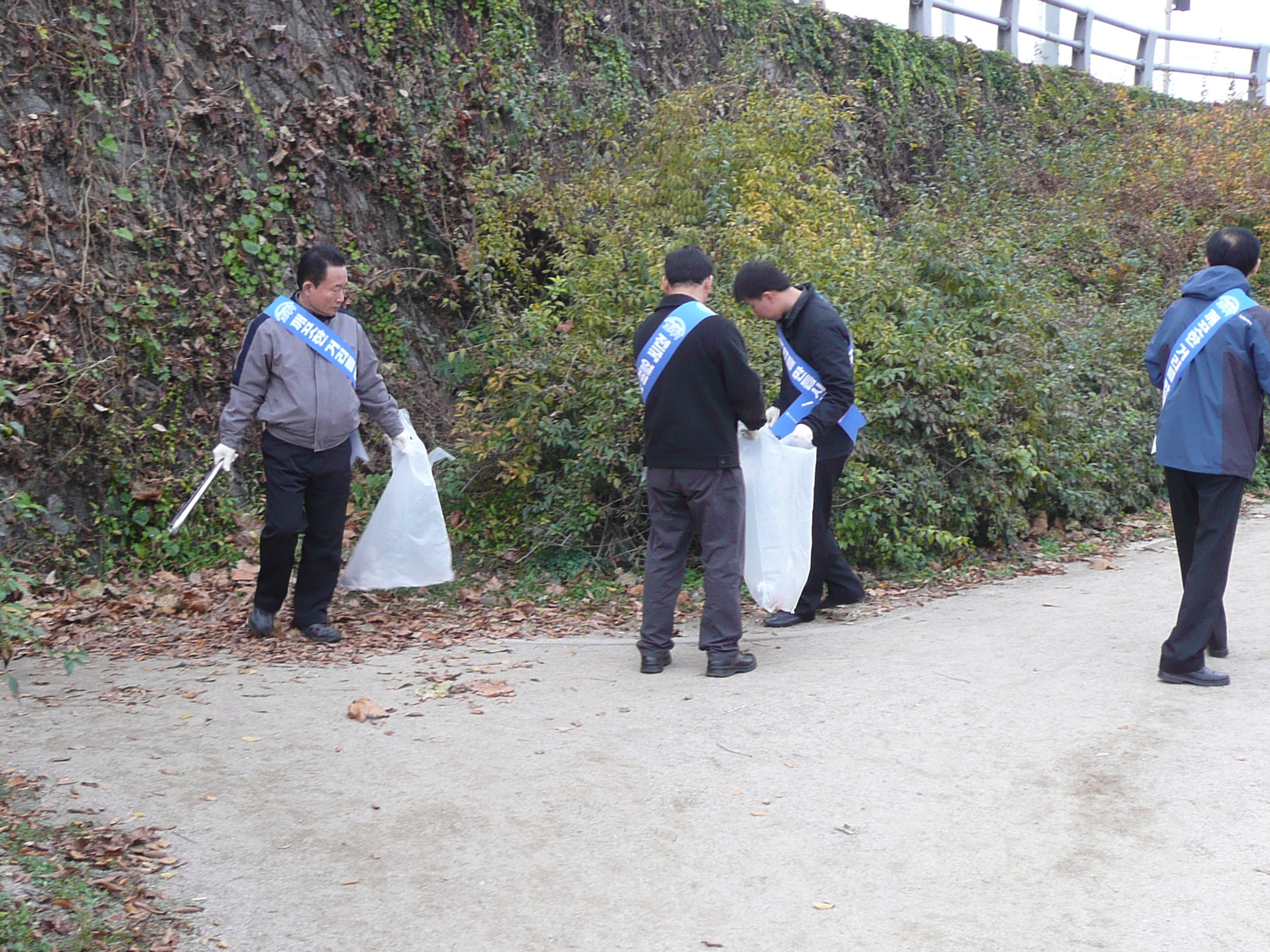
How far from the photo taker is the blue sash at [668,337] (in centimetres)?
532

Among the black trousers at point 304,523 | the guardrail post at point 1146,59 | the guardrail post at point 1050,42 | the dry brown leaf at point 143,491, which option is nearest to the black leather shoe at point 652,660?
the black trousers at point 304,523

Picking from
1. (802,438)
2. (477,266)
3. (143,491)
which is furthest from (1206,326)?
(143,491)

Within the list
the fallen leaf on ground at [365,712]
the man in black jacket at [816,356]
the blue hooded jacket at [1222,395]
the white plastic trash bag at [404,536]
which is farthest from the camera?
the white plastic trash bag at [404,536]

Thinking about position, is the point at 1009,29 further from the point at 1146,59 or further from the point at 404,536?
the point at 404,536

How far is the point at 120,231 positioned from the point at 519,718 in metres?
4.79

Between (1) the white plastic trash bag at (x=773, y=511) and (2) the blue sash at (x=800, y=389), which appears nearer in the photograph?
(1) the white plastic trash bag at (x=773, y=511)

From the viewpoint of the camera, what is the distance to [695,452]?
17.7ft

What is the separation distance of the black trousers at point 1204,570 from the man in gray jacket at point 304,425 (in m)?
4.01

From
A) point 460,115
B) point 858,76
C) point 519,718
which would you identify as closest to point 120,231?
point 460,115

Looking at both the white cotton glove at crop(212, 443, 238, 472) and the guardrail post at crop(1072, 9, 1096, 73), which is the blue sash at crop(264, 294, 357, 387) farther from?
the guardrail post at crop(1072, 9, 1096, 73)

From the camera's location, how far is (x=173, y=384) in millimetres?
8047

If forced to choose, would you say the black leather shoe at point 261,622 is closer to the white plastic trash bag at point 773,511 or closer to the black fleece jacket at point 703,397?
the black fleece jacket at point 703,397

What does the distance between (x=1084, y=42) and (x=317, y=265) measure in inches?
707

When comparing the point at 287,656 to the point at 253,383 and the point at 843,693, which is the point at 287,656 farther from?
the point at 843,693
